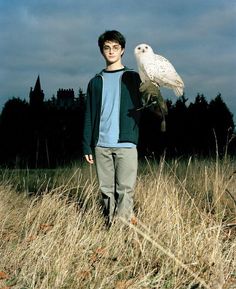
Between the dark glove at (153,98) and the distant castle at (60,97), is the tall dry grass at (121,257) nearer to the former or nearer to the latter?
the dark glove at (153,98)

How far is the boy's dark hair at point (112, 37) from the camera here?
4941 mm

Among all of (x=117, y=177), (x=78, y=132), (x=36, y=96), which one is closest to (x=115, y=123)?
(x=117, y=177)

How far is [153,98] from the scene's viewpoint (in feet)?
14.9

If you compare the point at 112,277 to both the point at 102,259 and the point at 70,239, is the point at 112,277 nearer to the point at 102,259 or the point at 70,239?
the point at 102,259

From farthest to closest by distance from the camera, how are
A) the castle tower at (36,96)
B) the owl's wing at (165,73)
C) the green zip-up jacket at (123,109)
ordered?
the castle tower at (36,96), the green zip-up jacket at (123,109), the owl's wing at (165,73)

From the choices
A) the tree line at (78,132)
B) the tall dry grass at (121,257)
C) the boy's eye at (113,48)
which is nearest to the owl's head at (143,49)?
the boy's eye at (113,48)

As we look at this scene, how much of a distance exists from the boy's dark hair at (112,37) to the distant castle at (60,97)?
812 centimetres

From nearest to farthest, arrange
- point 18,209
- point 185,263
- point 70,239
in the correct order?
point 185,263 → point 70,239 → point 18,209

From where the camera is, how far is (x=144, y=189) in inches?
245

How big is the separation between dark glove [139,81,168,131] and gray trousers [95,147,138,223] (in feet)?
1.69

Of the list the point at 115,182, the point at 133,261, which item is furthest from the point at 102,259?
the point at 115,182

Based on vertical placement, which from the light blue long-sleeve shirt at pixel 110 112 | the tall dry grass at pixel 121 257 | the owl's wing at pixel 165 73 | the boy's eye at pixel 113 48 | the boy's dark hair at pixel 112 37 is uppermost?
the boy's dark hair at pixel 112 37

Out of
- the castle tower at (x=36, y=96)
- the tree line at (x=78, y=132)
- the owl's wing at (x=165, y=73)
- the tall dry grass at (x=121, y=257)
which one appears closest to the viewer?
the tall dry grass at (x=121, y=257)

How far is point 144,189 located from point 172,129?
5.77 m
